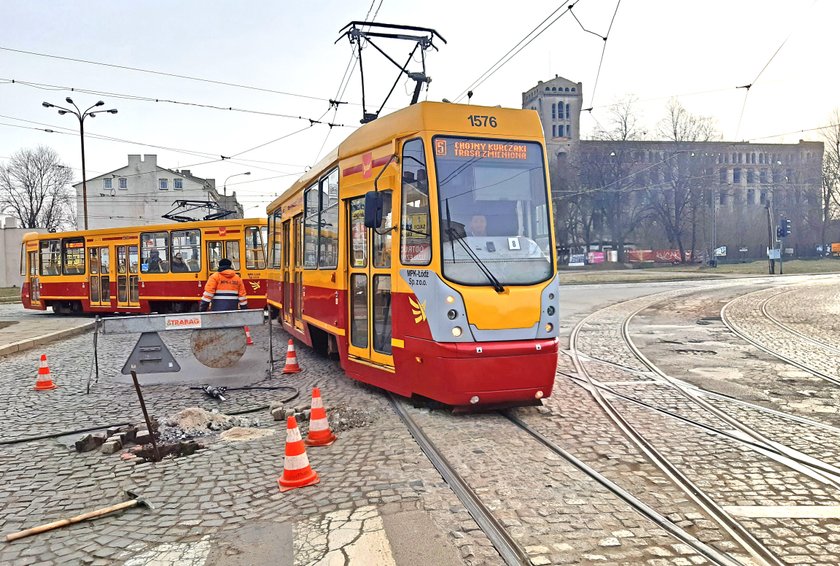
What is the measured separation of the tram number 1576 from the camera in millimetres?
6941

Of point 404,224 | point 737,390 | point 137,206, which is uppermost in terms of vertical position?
point 137,206

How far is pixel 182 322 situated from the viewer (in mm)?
8367

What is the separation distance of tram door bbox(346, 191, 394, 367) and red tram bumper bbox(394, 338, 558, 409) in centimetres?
77

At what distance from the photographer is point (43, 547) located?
391cm

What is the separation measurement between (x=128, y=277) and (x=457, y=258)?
17.3 meters

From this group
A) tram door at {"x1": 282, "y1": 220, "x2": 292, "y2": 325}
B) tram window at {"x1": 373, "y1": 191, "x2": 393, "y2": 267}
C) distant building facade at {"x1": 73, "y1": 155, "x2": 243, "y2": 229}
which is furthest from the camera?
distant building facade at {"x1": 73, "y1": 155, "x2": 243, "y2": 229}

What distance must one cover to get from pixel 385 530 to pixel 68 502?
2534 mm

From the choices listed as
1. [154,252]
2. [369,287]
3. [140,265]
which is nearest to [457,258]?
[369,287]

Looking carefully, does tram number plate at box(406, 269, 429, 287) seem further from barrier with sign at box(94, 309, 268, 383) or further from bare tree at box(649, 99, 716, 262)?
bare tree at box(649, 99, 716, 262)

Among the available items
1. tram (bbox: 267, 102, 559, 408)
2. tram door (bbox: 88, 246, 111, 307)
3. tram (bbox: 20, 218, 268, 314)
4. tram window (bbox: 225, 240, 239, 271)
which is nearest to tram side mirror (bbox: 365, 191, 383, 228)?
tram (bbox: 267, 102, 559, 408)

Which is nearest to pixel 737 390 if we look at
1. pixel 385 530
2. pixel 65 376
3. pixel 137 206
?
pixel 385 530

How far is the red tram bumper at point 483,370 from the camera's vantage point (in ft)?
20.5

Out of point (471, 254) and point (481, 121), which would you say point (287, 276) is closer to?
point (481, 121)

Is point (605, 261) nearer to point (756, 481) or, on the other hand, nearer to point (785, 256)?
point (785, 256)
